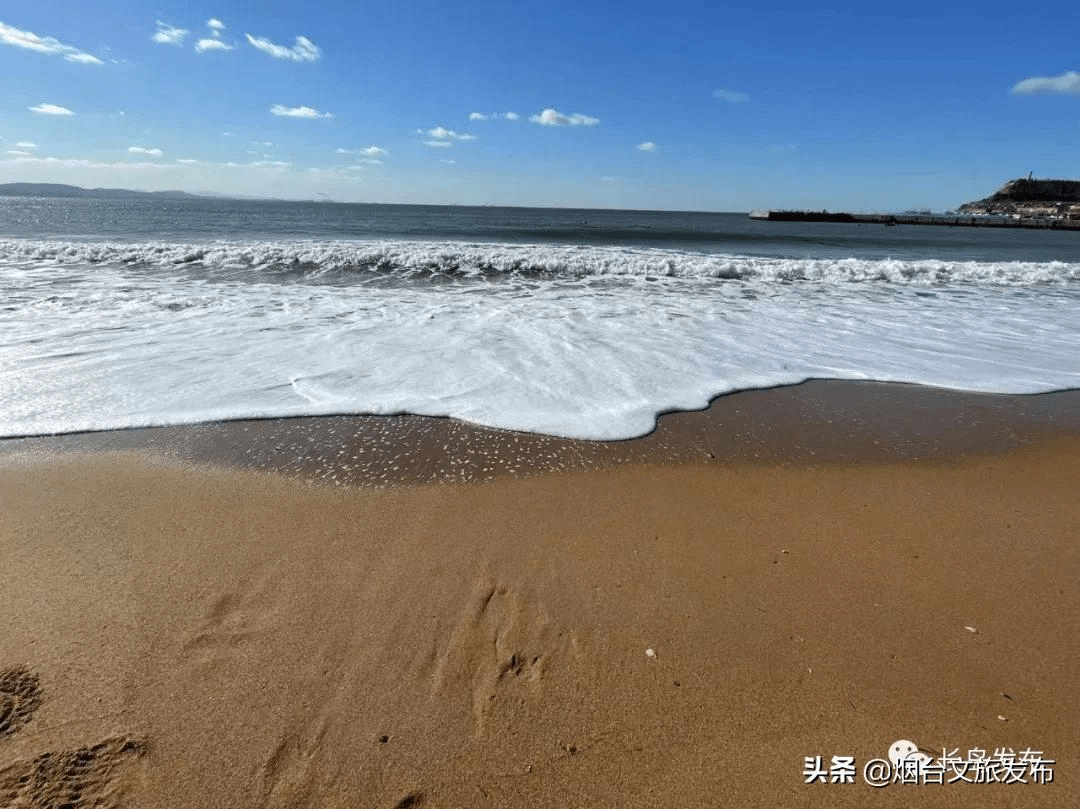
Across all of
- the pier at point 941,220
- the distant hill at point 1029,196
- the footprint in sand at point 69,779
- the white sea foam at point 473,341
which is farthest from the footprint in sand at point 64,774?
the distant hill at point 1029,196

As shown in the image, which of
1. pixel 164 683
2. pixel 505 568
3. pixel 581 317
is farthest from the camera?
pixel 581 317

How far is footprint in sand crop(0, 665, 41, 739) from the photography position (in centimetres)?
181

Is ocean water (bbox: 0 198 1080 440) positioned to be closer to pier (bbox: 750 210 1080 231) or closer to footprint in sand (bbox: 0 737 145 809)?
footprint in sand (bbox: 0 737 145 809)

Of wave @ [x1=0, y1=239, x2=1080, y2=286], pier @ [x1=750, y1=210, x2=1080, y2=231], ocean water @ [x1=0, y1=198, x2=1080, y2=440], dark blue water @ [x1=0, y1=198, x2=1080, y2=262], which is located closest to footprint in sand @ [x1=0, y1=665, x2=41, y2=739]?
ocean water @ [x1=0, y1=198, x2=1080, y2=440]

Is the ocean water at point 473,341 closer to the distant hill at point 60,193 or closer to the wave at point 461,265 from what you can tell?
the wave at point 461,265

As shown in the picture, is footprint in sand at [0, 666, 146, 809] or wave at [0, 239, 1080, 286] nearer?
footprint in sand at [0, 666, 146, 809]

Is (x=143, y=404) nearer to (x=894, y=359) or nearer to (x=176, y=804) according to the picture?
(x=176, y=804)

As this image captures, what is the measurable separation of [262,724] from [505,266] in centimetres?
1343

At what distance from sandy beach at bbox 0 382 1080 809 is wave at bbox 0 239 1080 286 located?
10.00 m

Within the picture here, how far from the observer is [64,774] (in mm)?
1675

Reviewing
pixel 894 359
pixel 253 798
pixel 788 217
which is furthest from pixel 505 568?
pixel 788 217

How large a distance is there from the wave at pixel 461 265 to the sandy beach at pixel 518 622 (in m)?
10.00

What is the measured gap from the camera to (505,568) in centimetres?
266

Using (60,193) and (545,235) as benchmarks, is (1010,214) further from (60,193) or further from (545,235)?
(60,193)
